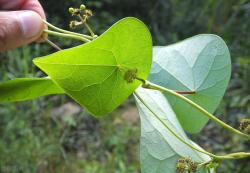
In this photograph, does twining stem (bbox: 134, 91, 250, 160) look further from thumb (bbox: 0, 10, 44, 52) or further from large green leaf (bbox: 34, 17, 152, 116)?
thumb (bbox: 0, 10, 44, 52)

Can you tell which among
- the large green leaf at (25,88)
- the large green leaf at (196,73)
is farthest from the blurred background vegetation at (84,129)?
the large green leaf at (25,88)

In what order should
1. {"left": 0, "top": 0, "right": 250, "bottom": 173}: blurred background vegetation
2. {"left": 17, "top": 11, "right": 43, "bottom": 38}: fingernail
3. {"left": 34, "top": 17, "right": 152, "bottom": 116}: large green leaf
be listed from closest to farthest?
{"left": 34, "top": 17, "right": 152, "bottom": 116}: large green leaf → {"left": 17, "top": 11, "right": 43, "bottom": 38}: fingernail → {"left": 0, "top": 0, "right": 250, "bottom": 173}: blurred background vegetation

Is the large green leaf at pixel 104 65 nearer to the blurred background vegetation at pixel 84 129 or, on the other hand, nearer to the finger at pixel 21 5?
the finger at pixel 21 5

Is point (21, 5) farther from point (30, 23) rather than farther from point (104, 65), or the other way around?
point (104, 65)

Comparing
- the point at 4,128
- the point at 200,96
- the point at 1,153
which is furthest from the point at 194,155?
the point at 4,128

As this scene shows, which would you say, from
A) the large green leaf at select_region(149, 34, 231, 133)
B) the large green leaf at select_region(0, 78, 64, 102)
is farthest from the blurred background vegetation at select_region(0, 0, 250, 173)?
the large green leaf at select_region(0, 78, 64, 102)

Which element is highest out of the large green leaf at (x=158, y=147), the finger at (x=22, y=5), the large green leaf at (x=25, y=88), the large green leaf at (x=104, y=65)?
the large green leaf at (x=104, y=65)

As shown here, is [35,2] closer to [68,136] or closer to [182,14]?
[68,136]
